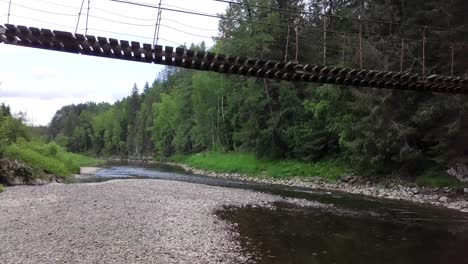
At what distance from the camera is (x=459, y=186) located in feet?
86.7

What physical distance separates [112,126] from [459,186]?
142m

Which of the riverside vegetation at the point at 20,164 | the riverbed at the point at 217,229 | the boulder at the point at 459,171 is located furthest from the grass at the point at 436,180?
the riverside vegetation at the point at 20,164

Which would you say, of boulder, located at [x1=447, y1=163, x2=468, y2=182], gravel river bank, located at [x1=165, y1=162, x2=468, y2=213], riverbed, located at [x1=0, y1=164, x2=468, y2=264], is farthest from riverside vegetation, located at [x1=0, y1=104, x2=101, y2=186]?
boulder, located at [x1=447, y1=163, x2=468, y2=182]

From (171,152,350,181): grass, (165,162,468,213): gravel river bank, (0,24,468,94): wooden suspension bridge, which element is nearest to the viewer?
(0,24,468,94): wooden suspension bridge

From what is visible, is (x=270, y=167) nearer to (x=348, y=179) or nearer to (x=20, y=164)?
(x=348, y=179)

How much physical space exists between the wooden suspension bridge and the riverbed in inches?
257

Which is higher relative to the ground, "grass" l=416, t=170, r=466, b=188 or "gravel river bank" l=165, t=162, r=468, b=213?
"grass" l=416, t=170, r=466, b=188

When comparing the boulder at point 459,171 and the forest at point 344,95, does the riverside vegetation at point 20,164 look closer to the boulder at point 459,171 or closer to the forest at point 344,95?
the forest at point 344,95

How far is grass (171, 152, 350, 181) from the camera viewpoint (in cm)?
3916

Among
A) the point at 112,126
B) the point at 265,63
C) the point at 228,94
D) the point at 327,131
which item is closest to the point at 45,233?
the point at 265,63

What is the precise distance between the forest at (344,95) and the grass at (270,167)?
2.93ft

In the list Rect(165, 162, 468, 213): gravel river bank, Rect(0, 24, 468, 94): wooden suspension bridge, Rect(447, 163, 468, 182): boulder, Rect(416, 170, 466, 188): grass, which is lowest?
Rect(165, 162, 468, 213): gravel river bank

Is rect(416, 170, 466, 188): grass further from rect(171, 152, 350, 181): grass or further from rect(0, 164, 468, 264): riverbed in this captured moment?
rect(171, 152, 350, 181): grass

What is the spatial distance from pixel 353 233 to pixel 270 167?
3030 centimetres
